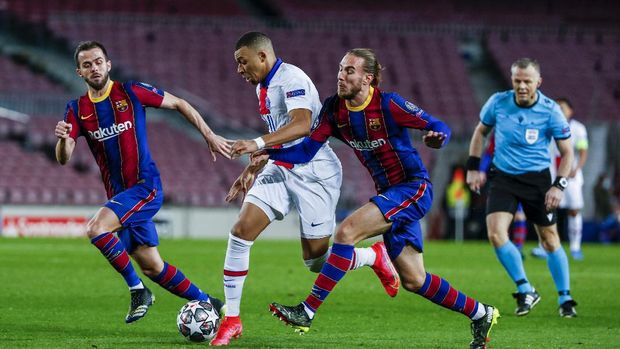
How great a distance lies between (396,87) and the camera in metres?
32.8

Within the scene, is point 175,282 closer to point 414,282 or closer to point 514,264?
point 414,282

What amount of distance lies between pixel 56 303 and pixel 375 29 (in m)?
25.7

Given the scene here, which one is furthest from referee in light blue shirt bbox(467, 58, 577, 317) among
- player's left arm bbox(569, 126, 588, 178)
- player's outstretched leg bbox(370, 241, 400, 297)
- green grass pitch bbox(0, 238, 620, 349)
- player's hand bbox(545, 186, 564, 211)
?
player's left arm bbox(569, 126, 588, 178)

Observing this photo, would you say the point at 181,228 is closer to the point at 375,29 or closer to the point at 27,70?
the point at 27,70

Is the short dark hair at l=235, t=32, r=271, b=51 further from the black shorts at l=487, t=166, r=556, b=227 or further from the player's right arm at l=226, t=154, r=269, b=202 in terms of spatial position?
the black shorts at l=487, t=166, r=556, b=227

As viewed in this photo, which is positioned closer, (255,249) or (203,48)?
(255,249)

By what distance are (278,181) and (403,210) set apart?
0.97m

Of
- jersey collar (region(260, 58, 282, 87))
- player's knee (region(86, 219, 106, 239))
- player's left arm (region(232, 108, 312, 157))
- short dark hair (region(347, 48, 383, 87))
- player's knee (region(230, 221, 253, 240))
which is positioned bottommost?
player's knee (region(86, 219, 106, 239))

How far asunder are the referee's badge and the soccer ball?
12.3 feet

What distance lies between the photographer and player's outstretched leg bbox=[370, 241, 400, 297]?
8531 mm

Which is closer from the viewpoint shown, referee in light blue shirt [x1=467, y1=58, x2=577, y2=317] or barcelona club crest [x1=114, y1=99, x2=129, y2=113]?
barcelona club crest [x1=114, y1=99, x2=129, y2=113]

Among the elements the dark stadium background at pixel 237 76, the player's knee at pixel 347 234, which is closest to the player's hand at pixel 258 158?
the player's knee at pixel 347 234

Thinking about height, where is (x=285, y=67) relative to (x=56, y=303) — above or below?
above

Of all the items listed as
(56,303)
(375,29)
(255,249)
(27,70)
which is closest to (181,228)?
(255,249)
